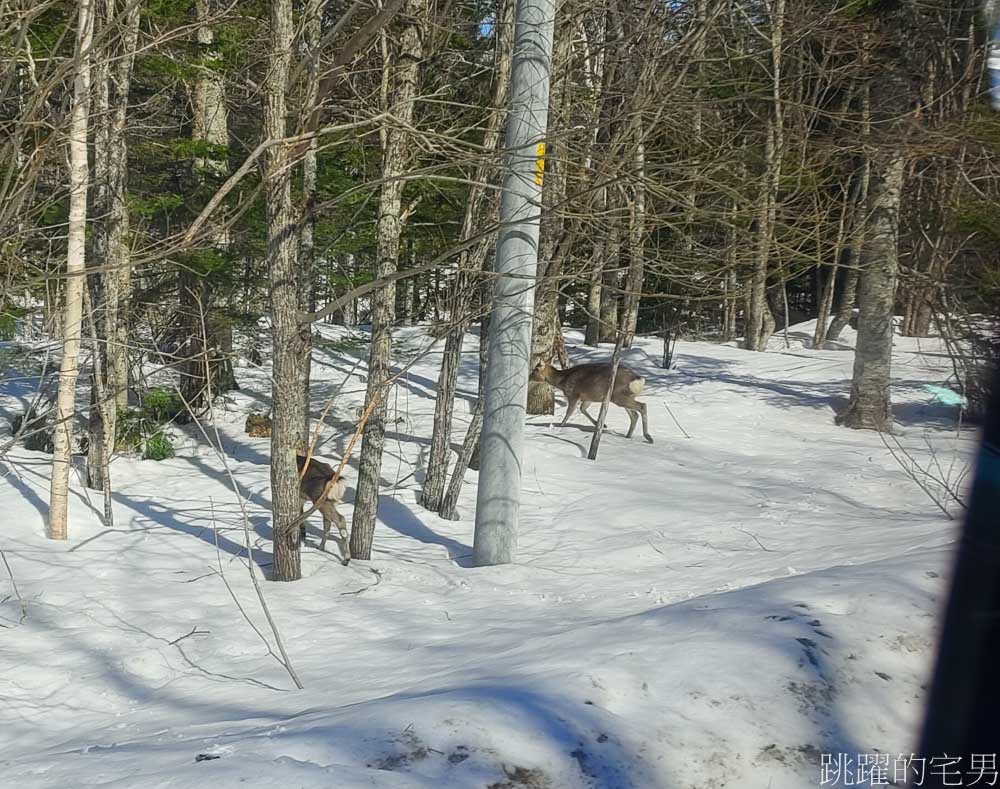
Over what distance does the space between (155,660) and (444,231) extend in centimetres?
912

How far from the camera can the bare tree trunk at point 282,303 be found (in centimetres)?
845

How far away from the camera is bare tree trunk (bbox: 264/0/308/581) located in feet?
27.7

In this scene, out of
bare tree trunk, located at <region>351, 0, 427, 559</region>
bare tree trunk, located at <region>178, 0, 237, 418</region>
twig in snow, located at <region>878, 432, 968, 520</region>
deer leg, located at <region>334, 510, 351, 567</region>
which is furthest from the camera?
bare tree trunk, located at <region>178, 0, 237, 418</region>

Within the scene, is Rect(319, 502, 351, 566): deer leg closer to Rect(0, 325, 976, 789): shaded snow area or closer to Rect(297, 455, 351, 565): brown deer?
Rect(297, 455, 351, 565): brown deer

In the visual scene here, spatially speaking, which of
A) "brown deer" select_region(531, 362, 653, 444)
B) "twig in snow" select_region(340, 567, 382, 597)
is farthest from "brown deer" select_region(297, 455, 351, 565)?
"brown deer" select_region(531, 362, 653, 444)

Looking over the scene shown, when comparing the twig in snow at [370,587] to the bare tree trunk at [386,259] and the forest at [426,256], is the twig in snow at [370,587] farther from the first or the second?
the bare tree trunk at [386,259]

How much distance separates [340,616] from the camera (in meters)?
8.50

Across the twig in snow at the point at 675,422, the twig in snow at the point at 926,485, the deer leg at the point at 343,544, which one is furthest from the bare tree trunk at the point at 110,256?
the twig in snow at the point at 675,422

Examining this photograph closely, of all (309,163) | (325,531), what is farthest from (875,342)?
(325,531)

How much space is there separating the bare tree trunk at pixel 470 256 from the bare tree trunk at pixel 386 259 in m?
0.73

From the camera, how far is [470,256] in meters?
11.0

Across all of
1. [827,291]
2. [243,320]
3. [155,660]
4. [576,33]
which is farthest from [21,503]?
[827,291]

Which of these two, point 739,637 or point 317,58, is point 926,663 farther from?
point 317,58

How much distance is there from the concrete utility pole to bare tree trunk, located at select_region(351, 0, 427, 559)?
104 cm
